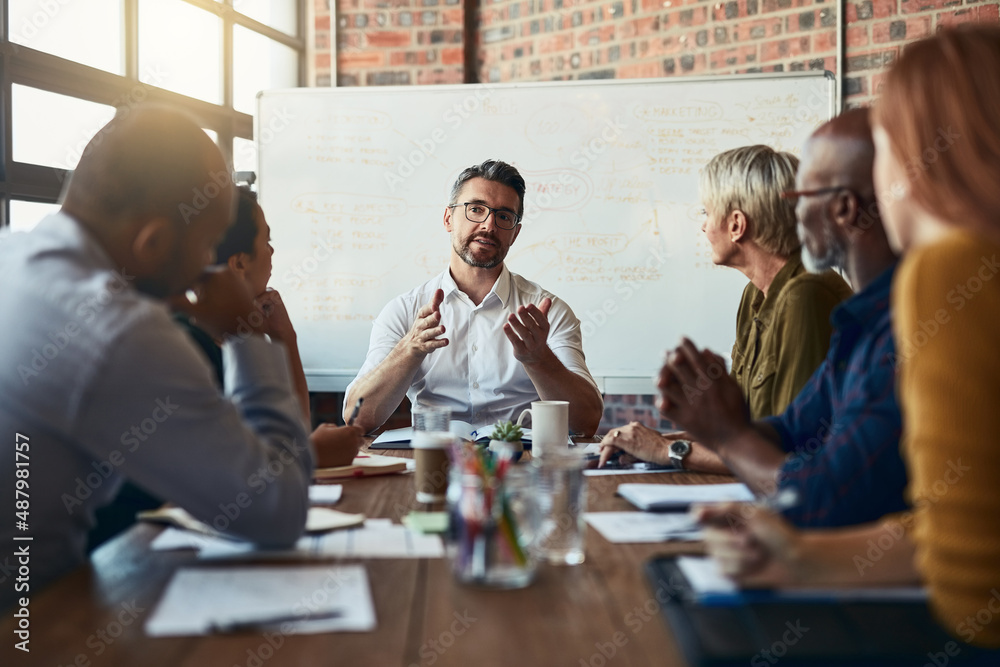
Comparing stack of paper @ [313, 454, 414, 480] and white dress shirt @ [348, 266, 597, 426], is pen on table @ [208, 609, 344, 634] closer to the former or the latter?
stack of paper @ [313, 454, 414, 480]

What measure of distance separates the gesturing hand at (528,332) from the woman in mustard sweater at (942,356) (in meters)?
1.51

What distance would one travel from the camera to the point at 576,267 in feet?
12.1

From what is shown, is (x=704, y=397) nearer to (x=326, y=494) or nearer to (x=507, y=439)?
(x=507, y=439)

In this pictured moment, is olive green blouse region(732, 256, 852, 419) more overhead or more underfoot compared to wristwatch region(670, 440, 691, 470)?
more overhead

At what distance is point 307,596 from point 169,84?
10.7 ft

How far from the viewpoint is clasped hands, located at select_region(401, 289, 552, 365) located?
7.82 ft

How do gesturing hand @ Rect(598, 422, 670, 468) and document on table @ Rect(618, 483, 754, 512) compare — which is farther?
gesturing hand @ Rect(598, 422, 670, 468)

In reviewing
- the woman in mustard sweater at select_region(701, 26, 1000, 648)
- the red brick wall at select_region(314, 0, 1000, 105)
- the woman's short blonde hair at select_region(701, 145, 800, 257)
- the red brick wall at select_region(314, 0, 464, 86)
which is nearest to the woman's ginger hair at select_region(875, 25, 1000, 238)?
the woman in mustard sweater at select_region(701, 26, 1000, 648)

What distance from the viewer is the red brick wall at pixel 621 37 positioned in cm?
347

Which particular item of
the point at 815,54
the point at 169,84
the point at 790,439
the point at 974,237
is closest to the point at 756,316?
the point at 790,439

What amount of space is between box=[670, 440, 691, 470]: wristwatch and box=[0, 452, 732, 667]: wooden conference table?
627mm

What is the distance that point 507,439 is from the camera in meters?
1.80

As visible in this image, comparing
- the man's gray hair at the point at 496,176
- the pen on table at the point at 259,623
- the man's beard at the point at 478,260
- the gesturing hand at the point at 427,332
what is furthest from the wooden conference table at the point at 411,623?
the man's gray hair at the point at 496,176

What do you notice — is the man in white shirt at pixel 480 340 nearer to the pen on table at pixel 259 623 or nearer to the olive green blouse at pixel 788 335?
the olive green blouse at pixel 788 335
